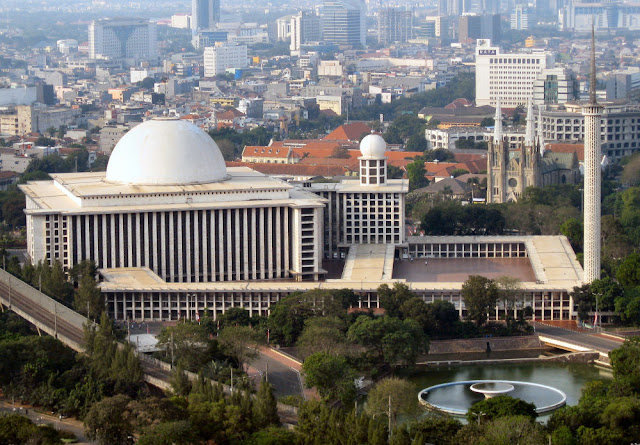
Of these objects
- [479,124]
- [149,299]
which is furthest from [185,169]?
[479,124]

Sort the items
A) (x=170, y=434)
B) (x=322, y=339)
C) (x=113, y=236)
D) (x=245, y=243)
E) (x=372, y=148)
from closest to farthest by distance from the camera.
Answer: (x=170, y=434) < (x=322, y=339) < (x=113, y=236) < (x=245, y=243) < (x=372, y=148)

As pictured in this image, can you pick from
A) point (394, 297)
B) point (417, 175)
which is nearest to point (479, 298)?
point (394, 297)

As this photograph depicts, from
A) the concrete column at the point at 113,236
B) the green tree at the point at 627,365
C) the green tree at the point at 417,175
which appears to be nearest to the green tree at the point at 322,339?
the green tree at the point at 627,365

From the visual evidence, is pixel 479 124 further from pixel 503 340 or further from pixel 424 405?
pixel 424 405

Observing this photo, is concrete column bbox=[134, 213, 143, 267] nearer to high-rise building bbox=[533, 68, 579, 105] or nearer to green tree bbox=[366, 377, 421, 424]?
green tree bbox=[366, 377, 421, 424]

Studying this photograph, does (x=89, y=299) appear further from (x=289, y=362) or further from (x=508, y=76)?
(x=508, y=76)

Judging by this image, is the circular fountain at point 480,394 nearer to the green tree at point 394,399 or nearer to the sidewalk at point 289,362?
the green tree at point 394,399

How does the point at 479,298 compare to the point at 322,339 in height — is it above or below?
above
